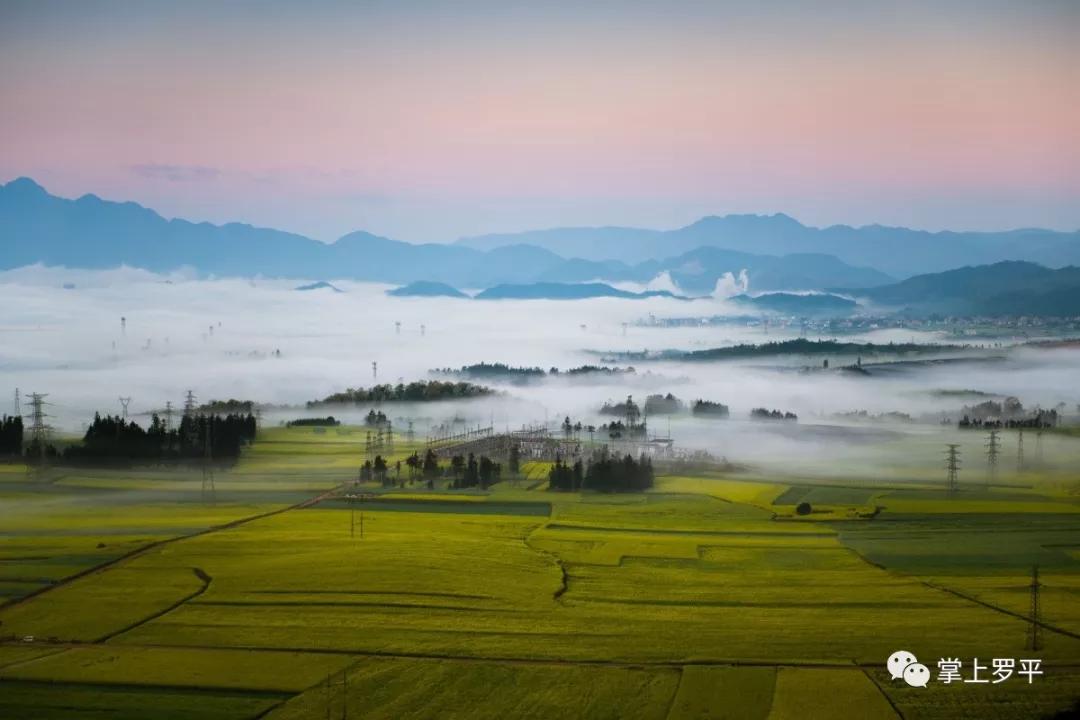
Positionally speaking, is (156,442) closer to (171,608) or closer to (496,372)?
(171,608)

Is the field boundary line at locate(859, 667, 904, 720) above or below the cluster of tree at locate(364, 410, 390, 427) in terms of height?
below

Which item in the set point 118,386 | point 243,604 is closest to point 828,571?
point 243,604

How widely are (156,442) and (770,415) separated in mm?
35438

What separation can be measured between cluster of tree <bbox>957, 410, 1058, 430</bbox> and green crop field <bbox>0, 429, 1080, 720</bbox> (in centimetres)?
1345

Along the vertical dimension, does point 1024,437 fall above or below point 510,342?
below

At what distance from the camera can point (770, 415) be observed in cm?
6456

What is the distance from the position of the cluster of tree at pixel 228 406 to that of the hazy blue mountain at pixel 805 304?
107 m

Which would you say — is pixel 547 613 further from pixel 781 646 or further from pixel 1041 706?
pixel 1041 706

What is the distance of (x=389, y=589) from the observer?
1026 inches

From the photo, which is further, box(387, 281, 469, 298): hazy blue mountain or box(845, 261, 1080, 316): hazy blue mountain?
box(387, 281, 469, 298): hazy blue mountain

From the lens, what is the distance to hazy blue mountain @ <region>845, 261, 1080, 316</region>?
388ft

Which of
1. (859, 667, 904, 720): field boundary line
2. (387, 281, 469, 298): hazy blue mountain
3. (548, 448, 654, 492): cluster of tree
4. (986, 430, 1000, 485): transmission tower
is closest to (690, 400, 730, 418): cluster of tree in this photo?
(986, 430, 1000, 485): transmission tower

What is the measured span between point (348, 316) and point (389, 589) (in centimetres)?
11153

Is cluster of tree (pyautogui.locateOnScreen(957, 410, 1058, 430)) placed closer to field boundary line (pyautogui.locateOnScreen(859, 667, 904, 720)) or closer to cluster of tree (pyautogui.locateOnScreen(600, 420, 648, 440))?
cluster of tree (pyautogui.locateOnScreen(600, 420, 648, 440))
